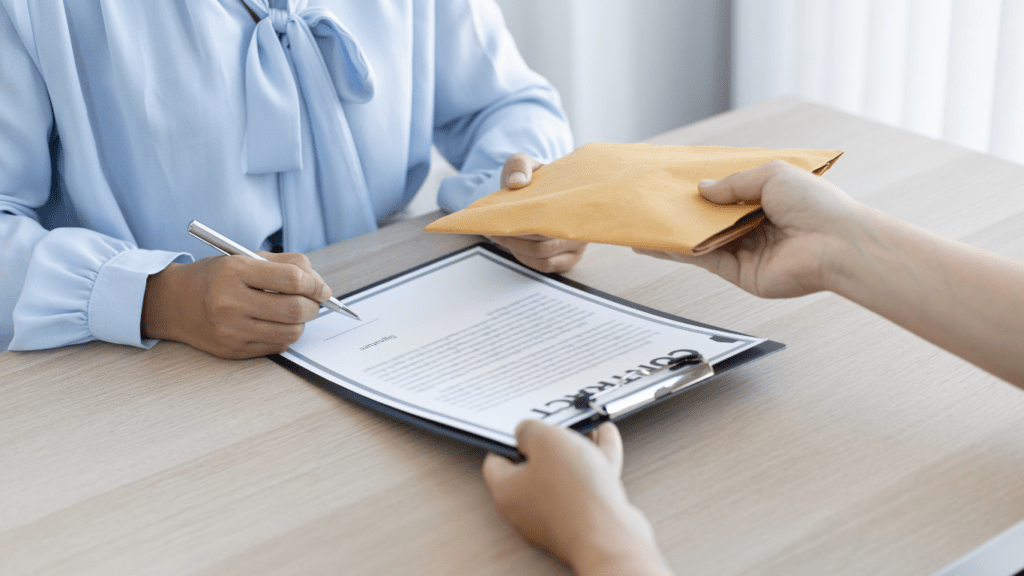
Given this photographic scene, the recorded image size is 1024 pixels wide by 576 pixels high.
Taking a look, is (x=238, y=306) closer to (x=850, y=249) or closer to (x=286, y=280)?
(x=286, y=280)

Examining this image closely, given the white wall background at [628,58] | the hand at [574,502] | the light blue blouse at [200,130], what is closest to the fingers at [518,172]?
the light blue blouse at [200,130]

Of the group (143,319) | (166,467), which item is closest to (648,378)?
(166,467)

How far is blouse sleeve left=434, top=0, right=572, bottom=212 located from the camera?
1035 mm

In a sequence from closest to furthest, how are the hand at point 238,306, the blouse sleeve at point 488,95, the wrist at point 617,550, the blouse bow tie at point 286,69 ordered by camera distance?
the wrist at point 617,550 < the hand at point 238,306 < the blouse bow tie at point 286,69 < the blouse sleeve at point 488,95

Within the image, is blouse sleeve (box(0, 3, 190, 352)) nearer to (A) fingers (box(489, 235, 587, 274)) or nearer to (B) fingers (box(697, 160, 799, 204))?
(A) fingers (box(489, 235, 587, 274))

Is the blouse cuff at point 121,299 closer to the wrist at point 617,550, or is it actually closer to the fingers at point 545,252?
the fingers at point 545,252

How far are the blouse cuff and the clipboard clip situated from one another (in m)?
0.40

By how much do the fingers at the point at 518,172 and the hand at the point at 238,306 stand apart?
208mm

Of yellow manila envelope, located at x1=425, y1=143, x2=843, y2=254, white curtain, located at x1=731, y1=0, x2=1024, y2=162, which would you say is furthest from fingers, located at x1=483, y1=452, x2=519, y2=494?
white curtain, located at x1=731, y1=0, x2=1024, y2=162

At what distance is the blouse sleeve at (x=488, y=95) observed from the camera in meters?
1.04

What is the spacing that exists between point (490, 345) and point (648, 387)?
149 millimetres

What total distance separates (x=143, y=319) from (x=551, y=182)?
1.27 ft

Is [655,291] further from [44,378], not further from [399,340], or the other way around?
[44,378]

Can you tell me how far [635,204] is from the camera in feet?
2.06
